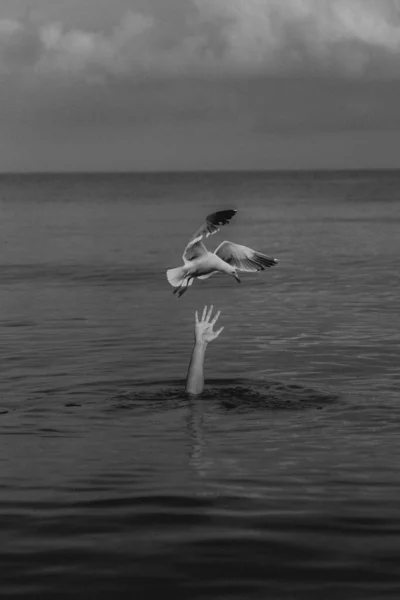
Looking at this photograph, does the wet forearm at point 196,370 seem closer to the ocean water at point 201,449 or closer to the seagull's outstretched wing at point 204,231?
the ocean water at point 201,449

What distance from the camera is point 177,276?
626 inches

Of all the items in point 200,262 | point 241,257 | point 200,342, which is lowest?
point 200,342

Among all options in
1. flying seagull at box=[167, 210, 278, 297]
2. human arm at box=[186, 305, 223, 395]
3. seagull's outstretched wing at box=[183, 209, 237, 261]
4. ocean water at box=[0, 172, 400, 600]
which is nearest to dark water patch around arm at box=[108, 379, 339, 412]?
ocean water at box=[0, 172, 400, 600]

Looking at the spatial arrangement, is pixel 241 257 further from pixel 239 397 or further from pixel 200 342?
pixel 239 397

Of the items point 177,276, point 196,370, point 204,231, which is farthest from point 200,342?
point 204,231

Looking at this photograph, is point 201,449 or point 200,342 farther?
point 200,342

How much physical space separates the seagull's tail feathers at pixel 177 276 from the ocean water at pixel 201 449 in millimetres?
2229

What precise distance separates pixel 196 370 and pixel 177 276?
7.98 ft

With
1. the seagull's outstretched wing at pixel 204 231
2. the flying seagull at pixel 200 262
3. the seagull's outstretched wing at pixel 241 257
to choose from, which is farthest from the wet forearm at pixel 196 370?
the seagull's outstretched wing at pixel 204 231

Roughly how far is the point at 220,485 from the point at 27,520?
256 cm

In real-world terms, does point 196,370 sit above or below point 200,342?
below

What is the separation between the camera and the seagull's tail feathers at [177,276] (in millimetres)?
15781

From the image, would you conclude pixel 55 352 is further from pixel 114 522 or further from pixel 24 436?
pixel 114 522

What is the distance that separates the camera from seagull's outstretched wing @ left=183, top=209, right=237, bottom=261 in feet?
51.5
